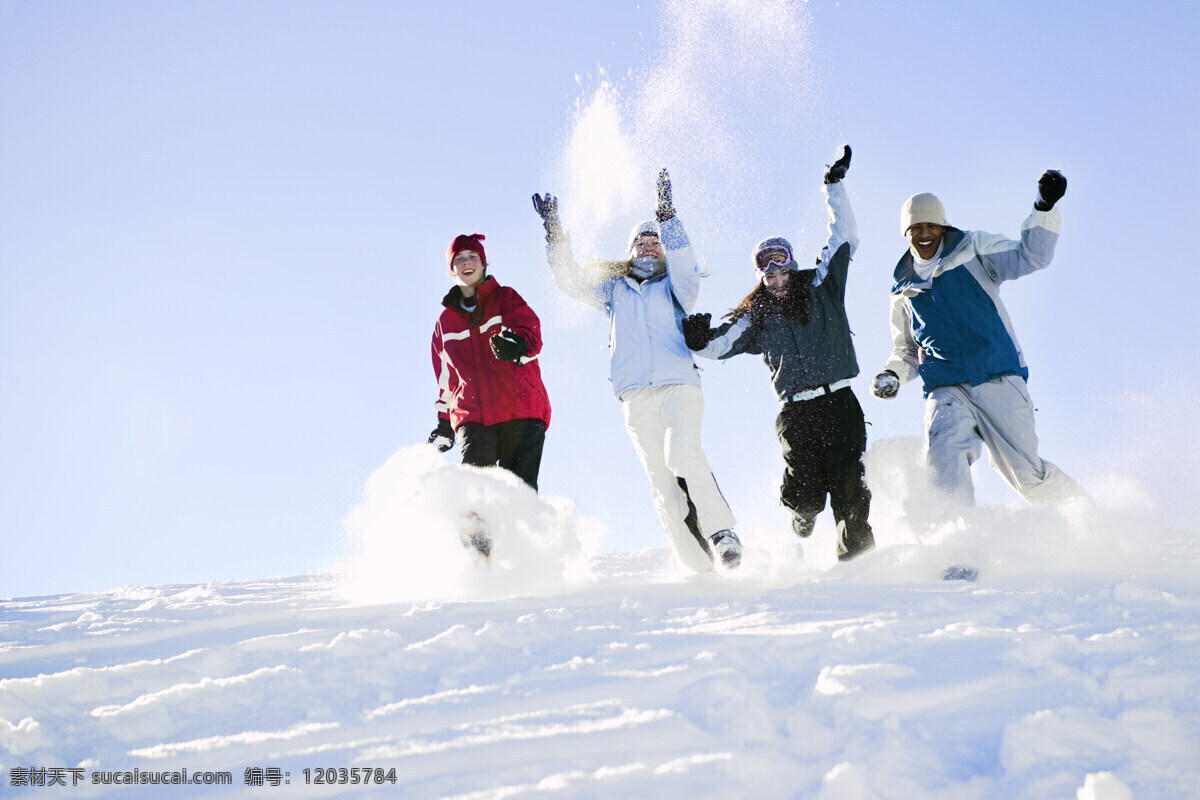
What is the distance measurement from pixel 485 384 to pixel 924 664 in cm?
374

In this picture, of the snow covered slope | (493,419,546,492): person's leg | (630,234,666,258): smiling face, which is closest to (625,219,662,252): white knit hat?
(630,234,666,258): smiling face

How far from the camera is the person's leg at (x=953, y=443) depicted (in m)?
5.06

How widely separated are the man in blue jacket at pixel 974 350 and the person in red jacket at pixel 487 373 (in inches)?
91.1

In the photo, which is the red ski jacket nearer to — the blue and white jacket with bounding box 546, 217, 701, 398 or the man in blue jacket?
the blue and white jacket with bounding box 546, 217, 701, 398

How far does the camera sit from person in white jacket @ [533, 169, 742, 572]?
18.0 ft

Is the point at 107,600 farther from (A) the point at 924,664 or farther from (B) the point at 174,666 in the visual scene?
(A) the point at 924,664

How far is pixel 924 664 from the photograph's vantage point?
2777 millimetres

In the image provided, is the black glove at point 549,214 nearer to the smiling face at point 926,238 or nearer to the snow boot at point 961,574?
the smiling face at point 926,238

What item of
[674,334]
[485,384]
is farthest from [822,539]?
[485,384]

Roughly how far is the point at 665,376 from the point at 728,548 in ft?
3.94

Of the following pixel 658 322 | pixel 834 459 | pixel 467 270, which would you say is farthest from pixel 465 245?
pixel 834 459

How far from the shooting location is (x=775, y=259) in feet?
18.4

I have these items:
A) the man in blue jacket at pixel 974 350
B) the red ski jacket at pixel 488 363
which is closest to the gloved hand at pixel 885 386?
the man in blue jacket at pixel 974 350

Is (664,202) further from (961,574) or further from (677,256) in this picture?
Answer: (961,574)
